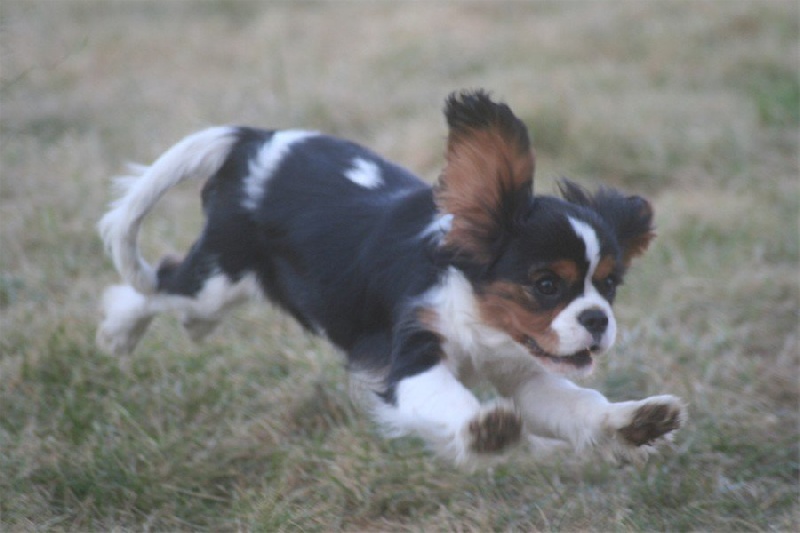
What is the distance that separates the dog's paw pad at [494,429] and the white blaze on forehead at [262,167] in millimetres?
1372

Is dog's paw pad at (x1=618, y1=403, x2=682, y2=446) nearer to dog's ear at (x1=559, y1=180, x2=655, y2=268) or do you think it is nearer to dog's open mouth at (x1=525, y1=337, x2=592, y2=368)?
dog's open mouth at (x1=525, y1=337, x2=592, y2=368)

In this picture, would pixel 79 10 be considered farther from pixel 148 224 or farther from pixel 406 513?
pixel 406 513

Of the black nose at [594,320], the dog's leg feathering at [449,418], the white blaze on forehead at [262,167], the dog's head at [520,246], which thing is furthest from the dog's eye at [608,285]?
the white blaze on forehead at [262,167]

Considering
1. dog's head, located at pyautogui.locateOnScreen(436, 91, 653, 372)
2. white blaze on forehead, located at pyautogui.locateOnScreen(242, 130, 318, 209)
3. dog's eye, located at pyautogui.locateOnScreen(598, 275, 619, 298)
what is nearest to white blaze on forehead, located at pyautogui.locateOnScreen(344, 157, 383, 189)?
white blaze on forehead, located at pyautogui.locateOnScreen(242, 130, 318, 209)

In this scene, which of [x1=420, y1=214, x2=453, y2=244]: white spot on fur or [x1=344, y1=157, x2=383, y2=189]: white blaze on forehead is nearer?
[x1=420, y1=214, x2=453, y2=244]: white spot on fur

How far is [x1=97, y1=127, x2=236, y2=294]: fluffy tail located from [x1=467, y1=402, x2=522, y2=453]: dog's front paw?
1.66 m

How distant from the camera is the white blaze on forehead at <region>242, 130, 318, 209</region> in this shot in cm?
414

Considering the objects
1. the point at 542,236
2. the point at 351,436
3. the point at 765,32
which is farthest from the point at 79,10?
the point at 542,236

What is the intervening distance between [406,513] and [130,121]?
496 centimetres

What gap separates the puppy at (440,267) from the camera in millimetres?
3279

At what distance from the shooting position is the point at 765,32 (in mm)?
9742

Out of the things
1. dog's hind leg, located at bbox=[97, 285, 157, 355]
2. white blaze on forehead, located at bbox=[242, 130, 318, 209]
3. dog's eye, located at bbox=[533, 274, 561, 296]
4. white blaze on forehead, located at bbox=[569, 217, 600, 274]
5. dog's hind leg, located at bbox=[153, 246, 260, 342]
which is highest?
white blaze on forehead, located at bbox=[569, 217, 600, 274]

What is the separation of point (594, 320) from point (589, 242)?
216 mm

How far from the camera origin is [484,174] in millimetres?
3377
